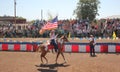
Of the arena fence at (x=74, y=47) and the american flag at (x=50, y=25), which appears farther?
the arena fence at (x=74, y=47)

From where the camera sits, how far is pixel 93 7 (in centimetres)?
8088

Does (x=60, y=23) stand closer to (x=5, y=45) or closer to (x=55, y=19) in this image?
(x=5, y=45)

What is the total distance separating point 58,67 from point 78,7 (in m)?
66.9

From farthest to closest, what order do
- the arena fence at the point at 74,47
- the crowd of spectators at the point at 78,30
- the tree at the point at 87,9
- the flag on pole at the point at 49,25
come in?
the tree at the point at 87,9 → the crowd of spectators at the point at 78,30 → the arena fence at the point at 74,47 → the flag on pole at the point at 49,25

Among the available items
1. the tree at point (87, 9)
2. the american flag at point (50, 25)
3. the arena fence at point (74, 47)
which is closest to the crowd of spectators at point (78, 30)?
the arena fence at point (74, 47)

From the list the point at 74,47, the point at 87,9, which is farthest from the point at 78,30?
the point at 87,9

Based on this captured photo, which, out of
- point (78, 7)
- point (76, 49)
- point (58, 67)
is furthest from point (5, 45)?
point (78, 7)

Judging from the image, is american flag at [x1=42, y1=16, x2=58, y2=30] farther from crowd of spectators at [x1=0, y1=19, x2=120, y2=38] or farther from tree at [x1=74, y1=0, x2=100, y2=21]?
tree at [x1=74, y1=0, x2=100, y2=21]

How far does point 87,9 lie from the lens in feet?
264

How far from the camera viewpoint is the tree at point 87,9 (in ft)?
260

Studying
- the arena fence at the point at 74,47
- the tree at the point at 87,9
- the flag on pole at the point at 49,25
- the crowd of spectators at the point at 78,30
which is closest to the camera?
the flag on pole at the point at 49,25

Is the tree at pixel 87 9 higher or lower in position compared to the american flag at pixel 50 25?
higher

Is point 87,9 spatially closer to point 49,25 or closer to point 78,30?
point 78,30

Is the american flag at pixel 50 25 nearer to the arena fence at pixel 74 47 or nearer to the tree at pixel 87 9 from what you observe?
the arena fence at pixel 74 47
